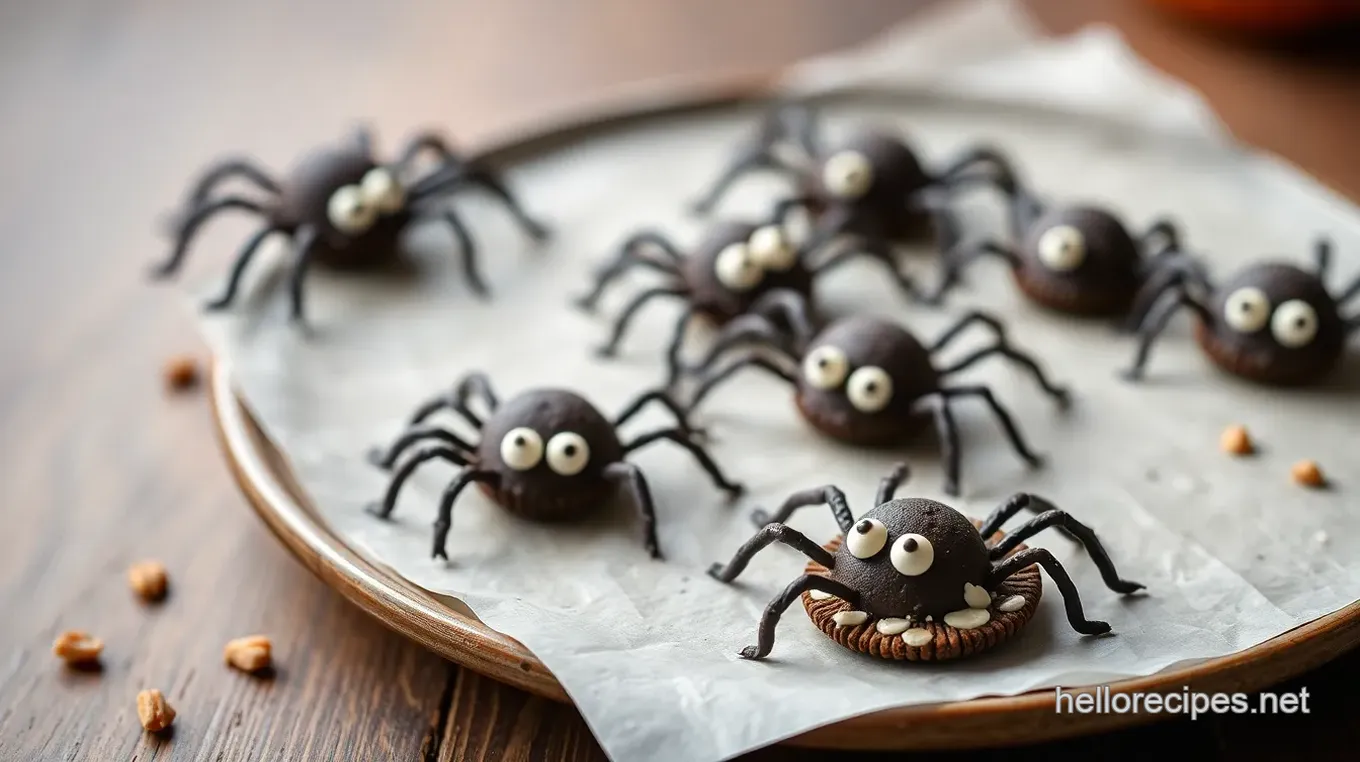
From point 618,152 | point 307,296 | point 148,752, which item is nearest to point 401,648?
point 148,752

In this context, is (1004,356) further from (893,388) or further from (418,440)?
(418,440)

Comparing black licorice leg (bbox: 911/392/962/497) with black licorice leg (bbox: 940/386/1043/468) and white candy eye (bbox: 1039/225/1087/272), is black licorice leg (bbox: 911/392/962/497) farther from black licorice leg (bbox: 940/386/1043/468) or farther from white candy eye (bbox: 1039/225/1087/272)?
white candy eye (bbox: 1039/225/1087/272)

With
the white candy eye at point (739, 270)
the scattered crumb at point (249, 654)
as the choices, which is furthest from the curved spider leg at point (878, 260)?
the scattered crumb at point (249, 654)

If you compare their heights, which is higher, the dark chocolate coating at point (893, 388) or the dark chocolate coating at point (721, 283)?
the dark chocolate coating at point (721, 283)

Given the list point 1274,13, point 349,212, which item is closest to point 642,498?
point 349,212

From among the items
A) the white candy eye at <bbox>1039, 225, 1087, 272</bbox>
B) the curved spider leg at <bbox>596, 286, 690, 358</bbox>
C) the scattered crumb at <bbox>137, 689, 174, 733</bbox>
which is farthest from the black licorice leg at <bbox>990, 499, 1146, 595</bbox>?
the scattered crumb at <bbox>137, 689, 174, 733</bbox>

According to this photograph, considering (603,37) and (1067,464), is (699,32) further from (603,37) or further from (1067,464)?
(1067,464)

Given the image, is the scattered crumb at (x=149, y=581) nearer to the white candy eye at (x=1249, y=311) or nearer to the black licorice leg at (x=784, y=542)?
the black licorice leg at (x=784, y=542)

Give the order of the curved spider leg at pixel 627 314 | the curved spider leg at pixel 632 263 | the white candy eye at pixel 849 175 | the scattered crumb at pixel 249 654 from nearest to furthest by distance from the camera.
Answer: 1. the scattered crumb at pixel 249 654
2. the curved spider leg at pixel 627 314
3. the curved spider leg at pixel 632 263
4. the white candy eye at pixel 849 175
